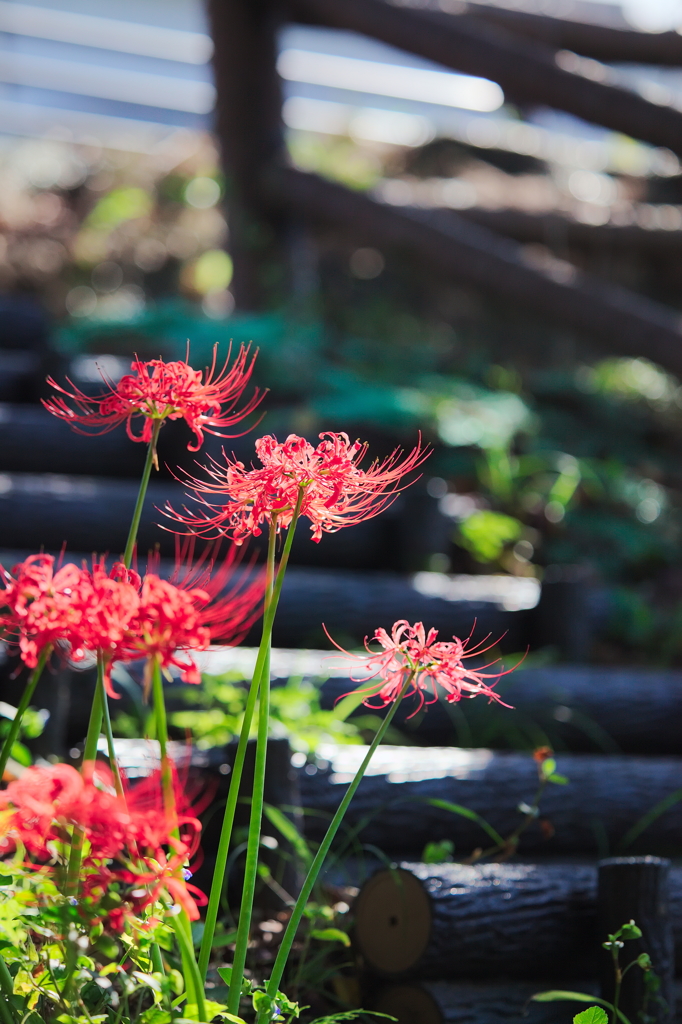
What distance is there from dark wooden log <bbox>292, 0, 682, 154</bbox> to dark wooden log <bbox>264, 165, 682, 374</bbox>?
0.19 metres

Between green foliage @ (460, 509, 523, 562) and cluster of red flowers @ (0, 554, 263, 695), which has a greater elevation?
green foliage @ (460, 509, 523, 562)

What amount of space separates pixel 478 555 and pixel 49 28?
7.82 metres

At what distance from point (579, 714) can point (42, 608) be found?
208cm

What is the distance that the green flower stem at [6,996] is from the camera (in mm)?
876

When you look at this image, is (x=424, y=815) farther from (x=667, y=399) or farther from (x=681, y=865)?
(x=667, y=399)

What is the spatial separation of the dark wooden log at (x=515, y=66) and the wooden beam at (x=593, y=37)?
50cm

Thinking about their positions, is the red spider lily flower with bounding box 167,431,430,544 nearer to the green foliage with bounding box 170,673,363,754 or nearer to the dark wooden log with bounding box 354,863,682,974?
the dark wooden log with bounding box 354,863,682,974

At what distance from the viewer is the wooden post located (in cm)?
493

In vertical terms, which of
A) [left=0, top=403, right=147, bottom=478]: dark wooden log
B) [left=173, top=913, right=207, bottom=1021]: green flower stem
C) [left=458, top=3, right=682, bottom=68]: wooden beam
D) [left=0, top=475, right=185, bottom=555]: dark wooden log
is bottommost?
[left=173, top=913, right=207, bottom=1021]: green flower stem

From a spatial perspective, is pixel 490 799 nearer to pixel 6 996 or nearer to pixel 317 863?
pixel 317 863

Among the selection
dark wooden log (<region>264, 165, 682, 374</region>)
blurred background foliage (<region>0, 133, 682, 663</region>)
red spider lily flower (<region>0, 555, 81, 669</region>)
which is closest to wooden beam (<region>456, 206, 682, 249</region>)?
blurred background foliage (<region>0, 133, 682, 663</region>)

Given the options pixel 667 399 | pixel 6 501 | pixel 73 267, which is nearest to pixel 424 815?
pixel 6 501

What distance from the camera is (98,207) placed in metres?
7.47

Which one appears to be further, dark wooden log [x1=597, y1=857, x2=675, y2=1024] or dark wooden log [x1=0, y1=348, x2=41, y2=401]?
dark wooden log [x1=0, y1=348, x2=41, y2=401]
